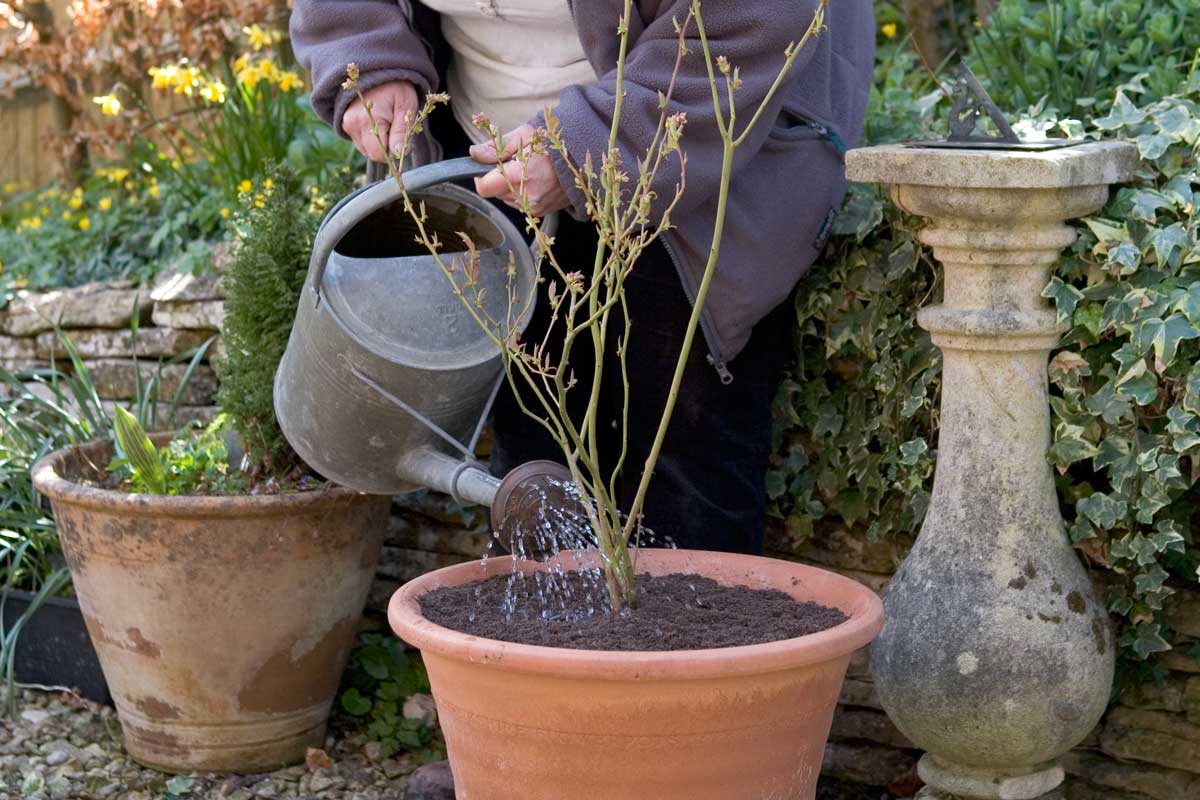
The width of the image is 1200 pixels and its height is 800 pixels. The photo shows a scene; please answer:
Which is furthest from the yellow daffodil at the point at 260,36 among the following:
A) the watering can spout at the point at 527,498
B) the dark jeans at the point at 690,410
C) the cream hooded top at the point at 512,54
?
the watering can spout at the point at 527,498

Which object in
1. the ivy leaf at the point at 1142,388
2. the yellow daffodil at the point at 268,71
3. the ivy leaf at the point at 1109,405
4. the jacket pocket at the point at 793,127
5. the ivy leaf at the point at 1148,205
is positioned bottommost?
the ivy leaf at the point at 1109,405

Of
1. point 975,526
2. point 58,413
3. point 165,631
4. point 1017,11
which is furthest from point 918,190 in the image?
point 58,413

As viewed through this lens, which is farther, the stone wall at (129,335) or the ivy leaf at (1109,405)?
the stone wall at (129,335)

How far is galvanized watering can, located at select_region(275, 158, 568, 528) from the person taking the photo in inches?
89.0

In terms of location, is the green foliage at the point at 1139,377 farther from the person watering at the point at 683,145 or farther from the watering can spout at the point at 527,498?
the watering can spout at the point at 527,498

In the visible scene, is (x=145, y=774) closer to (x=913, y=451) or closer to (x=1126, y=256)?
(x=913, y=451)

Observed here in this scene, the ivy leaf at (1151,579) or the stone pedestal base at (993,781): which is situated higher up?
the ivy leaf at (1151,579)

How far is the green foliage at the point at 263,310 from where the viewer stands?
2.79 meters

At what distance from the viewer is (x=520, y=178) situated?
2.08 meters

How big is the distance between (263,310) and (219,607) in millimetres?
566

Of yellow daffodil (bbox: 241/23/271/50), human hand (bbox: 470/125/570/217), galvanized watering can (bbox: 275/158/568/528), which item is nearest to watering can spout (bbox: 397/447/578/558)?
galvanized watering can (bbox: 275/158/568/528)

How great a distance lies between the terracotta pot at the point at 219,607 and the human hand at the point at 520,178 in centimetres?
86

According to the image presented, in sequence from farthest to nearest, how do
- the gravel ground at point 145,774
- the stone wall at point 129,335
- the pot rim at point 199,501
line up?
the stone wall at point 129,335 → the gravel ground at point 145,774 → the pot rim at point 199,501

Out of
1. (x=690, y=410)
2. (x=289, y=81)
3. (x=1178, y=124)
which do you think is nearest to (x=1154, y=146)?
(x=1178, y=124)
